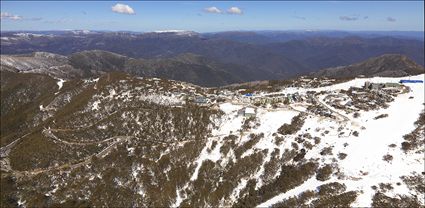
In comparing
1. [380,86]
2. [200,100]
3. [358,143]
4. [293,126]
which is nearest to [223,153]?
[293,126]

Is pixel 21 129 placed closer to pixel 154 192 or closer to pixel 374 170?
pixel 154 192

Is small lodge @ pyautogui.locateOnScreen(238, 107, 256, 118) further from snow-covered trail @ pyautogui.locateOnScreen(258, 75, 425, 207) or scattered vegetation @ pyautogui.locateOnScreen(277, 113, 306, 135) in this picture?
snow-covered trail @ pyautogui.locateOnScreen(258, 75, 425, 207)

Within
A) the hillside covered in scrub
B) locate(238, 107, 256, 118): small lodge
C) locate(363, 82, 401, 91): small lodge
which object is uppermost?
locate(363, 82, 401, 91): small lodge

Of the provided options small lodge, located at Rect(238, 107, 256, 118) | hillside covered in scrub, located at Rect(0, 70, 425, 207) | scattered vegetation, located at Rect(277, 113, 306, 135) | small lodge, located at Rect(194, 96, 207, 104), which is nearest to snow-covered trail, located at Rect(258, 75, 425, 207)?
hillside covered in scrub, located at Rect(0, 70, 425, 207)

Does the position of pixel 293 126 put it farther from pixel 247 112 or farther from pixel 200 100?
pixel 200 100

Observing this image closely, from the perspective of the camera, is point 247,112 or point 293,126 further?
point 247,112

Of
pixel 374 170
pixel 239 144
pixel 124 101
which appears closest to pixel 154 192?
pixel 239 144

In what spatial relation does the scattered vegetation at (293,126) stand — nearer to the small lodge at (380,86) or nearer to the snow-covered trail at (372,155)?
the snow-covered trail at (372,155)

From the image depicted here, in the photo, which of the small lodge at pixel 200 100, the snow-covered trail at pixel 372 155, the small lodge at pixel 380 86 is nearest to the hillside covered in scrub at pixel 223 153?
the snow-covered trail at pixel 372 155
